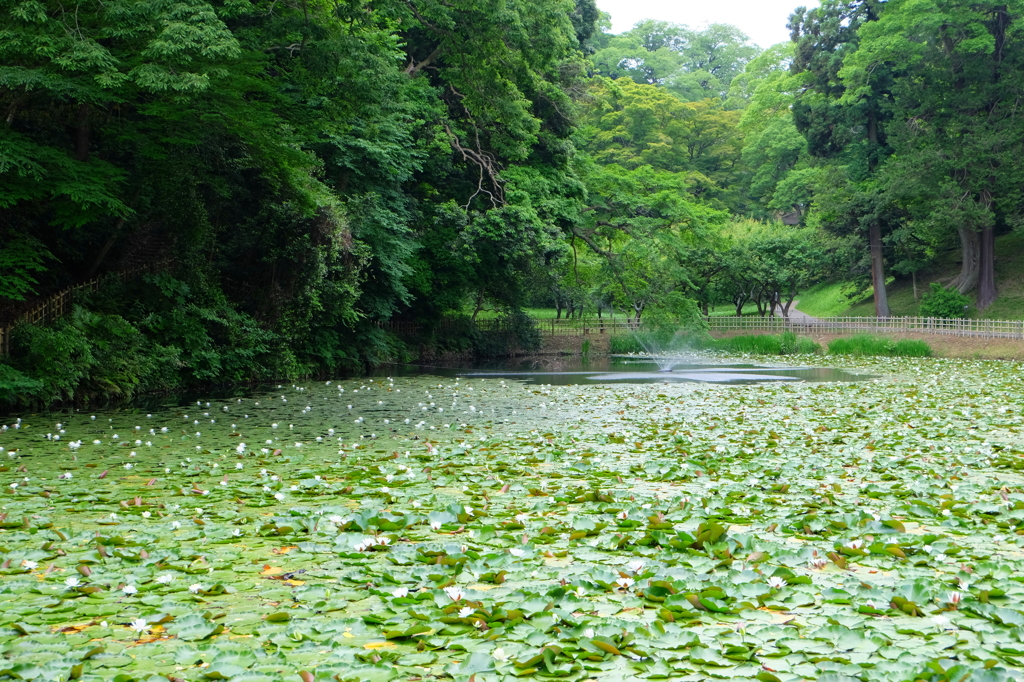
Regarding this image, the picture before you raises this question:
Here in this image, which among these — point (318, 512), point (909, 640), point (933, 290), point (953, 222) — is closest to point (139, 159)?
point (318, 512)

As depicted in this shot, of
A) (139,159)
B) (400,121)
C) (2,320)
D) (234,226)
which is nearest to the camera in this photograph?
(2,320)

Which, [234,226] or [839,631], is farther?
[234,226]

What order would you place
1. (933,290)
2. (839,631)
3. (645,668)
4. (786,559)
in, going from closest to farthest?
(645,668), (839,631), (786,559), (933,290)

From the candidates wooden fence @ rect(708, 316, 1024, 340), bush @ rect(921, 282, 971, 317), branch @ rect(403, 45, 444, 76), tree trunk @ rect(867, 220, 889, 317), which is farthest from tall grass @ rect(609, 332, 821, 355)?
branch @ rect(403, 45, 444, 76)

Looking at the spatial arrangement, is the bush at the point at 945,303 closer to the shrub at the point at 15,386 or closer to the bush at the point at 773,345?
the bush at the point at 773,345

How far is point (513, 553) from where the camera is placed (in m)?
4.68

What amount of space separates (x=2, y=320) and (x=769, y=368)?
18936mm

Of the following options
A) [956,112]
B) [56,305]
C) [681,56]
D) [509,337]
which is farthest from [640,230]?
[681,56]

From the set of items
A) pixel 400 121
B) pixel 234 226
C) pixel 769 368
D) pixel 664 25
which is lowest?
pixel 769 368

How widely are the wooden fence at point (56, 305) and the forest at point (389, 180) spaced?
19 cm

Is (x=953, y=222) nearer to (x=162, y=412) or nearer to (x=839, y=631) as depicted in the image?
(x=162, y=412)

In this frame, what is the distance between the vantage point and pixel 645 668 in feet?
10.7

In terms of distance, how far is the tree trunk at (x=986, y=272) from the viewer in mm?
39844

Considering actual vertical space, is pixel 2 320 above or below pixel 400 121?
below
